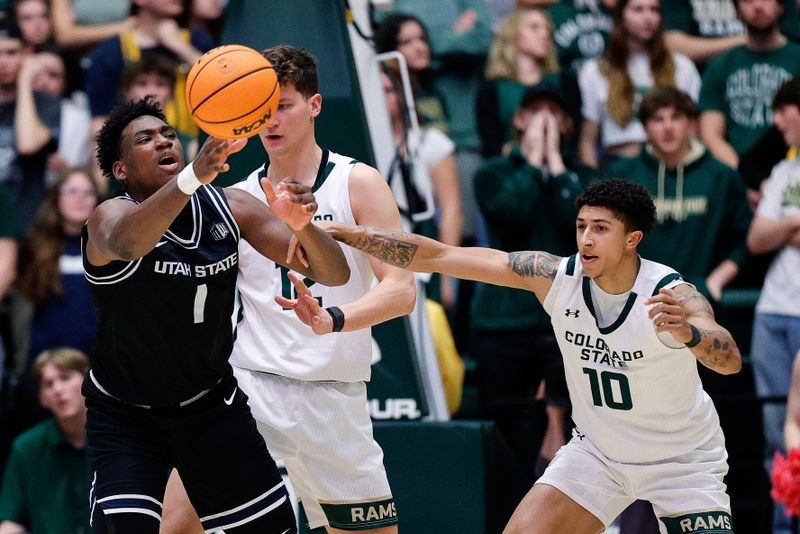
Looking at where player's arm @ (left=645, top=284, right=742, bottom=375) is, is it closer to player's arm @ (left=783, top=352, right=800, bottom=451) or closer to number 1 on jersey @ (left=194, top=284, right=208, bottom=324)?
number 1 on jersey @ (left=194, top=284, right=208, bottom=324)

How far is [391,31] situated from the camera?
918cm

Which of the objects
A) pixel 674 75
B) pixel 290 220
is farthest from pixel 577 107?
pixel 290 220

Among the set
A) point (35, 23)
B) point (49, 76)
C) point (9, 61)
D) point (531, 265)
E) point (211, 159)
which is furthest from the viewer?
point (35, 23)

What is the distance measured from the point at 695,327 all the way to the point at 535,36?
14.6 ft

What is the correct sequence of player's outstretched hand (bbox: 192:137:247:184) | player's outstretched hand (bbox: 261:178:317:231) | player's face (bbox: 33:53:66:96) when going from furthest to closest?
player's face (bbox: 33:53:66:96) < player's outstretched hand (bbox: 261:178:317:231) < player's outstretched hand (bbox: 192:137:247:184)

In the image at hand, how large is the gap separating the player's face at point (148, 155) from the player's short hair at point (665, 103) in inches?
160

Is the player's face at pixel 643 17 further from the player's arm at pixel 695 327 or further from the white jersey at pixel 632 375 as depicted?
the player's arm at pixel 695 327

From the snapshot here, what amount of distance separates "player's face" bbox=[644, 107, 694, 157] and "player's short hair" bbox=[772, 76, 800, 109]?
56 cm

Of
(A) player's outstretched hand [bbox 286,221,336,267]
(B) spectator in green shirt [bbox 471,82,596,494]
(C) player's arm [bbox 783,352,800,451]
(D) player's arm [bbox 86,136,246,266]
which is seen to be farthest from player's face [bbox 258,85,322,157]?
(C) player's arm [bbox 783,352,800,451]

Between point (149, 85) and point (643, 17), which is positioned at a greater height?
point (149, 85)

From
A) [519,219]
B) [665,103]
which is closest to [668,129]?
[665,103]

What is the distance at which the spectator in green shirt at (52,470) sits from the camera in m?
8.09

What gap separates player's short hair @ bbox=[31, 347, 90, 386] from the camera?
8273 mm

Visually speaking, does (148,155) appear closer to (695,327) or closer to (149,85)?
(695,327)
